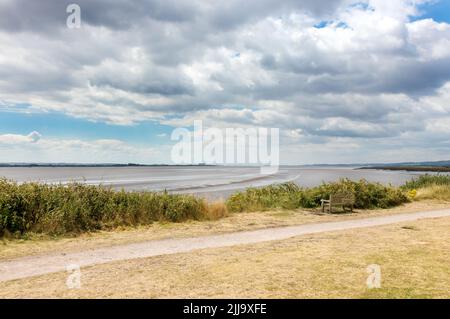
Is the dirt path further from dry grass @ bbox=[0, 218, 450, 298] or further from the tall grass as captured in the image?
the tall grass

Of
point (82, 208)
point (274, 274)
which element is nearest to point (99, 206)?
point (82, 208)

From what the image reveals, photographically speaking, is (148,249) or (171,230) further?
(171,230)

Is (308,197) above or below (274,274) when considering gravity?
above

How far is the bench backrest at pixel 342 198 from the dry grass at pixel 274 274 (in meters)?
7.81

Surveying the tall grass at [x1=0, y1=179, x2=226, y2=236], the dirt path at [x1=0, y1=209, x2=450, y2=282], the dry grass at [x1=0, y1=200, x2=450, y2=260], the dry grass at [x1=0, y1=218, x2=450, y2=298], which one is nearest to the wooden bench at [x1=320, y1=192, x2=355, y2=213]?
the dry grass at [x1=0, y1=200, x2=450, y2=260]

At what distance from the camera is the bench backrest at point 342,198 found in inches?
789

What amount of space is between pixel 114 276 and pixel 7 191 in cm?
751

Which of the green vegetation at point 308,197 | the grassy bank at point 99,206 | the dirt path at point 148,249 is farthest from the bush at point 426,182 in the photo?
the dirt path at point 148,249

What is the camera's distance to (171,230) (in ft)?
47.9

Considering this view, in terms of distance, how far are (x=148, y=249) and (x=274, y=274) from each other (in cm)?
Result: 414

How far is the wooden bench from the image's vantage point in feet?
65.5

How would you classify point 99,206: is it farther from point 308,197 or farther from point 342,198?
point 342,198

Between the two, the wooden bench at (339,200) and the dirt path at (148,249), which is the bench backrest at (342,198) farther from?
the dirt path at (148,249)

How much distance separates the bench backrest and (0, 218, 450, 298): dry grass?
781cm
